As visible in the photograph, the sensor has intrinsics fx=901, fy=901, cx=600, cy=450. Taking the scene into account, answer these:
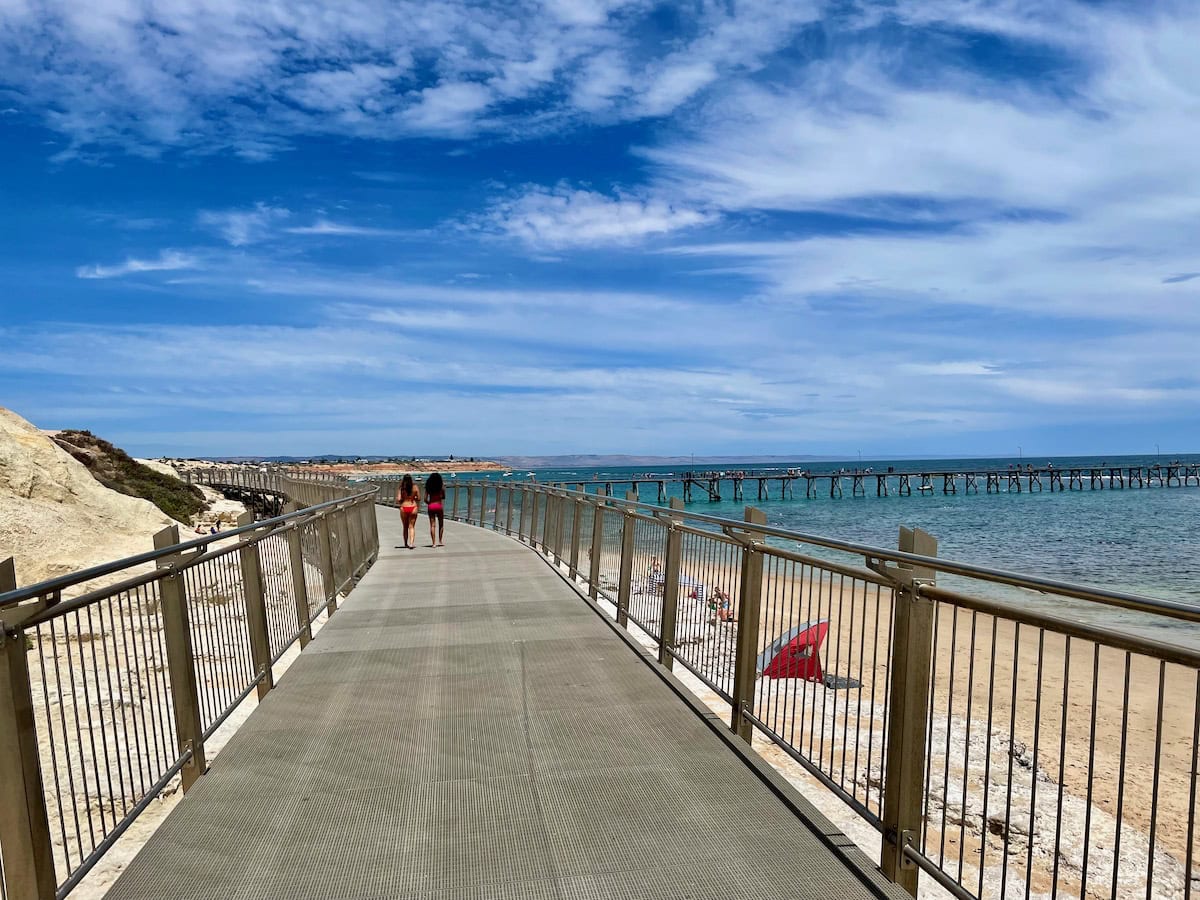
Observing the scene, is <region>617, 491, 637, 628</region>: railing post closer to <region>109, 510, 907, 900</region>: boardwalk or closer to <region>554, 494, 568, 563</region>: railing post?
<region>109, 510, 907, 900</region>: boardwalk

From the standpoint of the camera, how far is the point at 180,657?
15.3ft

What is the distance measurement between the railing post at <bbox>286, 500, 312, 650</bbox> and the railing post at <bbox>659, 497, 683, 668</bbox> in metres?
3.33

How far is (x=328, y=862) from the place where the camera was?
3783 mm

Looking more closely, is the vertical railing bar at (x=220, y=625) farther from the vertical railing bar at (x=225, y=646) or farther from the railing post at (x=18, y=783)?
the railing post at (x=18, y=783)

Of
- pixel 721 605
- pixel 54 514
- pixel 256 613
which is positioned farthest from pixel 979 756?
pixel 54 514

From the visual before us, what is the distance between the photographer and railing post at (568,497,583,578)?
12.8 m

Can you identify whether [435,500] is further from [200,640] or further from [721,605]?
[200,640]

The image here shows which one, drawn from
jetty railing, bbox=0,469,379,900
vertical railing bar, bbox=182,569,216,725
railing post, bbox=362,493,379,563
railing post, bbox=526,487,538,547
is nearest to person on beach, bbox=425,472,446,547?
railing post, bbox=362,493,379,563

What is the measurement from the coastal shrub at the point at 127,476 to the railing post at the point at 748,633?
25.0 m

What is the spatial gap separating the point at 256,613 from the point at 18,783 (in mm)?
3347

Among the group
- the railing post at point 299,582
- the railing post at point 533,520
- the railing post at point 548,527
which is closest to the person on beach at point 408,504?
the railing post at point 533,520

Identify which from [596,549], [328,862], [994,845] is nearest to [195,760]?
[328,862]

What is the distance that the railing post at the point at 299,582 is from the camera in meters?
8.05

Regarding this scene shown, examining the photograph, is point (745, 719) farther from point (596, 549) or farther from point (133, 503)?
point (133, 503)
